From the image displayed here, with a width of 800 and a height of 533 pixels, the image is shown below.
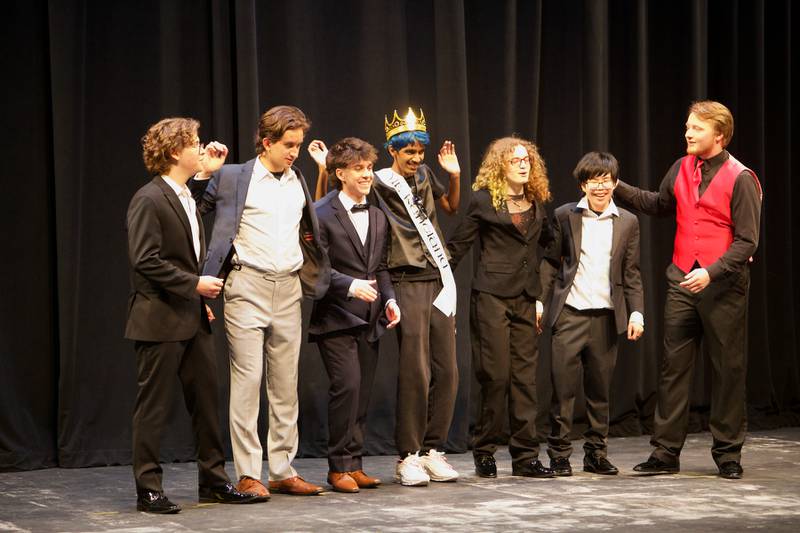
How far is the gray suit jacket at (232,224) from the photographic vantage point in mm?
4043

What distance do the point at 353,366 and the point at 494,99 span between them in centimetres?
229

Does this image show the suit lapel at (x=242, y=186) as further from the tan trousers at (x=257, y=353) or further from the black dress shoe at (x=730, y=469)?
the black dress shoe at (x=730, y=469)

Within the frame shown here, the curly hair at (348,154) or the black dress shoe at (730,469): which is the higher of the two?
the curly hair at (348,154)

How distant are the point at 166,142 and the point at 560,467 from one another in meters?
2.01

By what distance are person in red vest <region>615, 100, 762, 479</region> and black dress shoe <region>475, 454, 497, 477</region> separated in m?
0.60

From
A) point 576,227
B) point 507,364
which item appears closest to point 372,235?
point 507,364

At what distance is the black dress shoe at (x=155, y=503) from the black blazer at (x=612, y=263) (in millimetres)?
1728

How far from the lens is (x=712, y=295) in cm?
457

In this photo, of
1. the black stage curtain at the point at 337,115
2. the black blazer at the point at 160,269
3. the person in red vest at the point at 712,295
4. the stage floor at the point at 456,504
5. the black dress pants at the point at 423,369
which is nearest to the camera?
the stage floor at the point at 456,504

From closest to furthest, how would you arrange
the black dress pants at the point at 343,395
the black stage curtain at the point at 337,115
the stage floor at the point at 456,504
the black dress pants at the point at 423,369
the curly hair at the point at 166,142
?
the stage floor at the point at 456,504 < the curly hair at the point at 166,142 < the black dress pants at the point at 343,395 < the black dress pants at the point at 423,369 < the black stage curtain at the point at 337,115

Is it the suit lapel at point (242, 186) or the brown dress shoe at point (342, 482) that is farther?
the brown dress shoe at point (342, 482)

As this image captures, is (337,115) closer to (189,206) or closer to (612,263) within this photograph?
(612,263)

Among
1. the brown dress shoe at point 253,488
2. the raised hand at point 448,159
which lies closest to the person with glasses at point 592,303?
the raised hand at point 448,159

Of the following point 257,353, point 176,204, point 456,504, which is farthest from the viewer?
point 257,353
